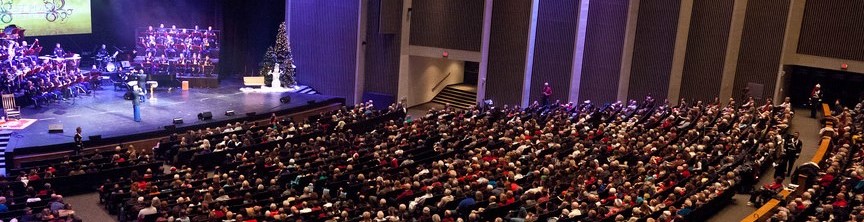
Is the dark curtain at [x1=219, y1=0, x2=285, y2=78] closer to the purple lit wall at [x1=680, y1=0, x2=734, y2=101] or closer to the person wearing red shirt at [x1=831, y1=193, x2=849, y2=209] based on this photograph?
the purple lit wall at [x1=680, y1=0, x2=734, y2=101]

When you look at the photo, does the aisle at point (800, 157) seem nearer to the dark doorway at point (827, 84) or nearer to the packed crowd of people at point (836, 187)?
the packed crowd of people at point (836, 187)

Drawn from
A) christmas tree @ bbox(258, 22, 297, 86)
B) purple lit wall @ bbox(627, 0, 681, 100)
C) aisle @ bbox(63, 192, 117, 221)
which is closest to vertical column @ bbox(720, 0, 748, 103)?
purple lit wall @ bbox(627, 0, 681, 100)

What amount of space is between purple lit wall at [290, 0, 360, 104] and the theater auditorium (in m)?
0.07

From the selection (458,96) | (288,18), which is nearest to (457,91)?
(458,96)

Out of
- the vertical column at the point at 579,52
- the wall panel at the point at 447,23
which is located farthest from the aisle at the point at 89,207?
the vertical column at the point at 579,52

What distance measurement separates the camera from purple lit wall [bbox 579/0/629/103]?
2750 centimetres

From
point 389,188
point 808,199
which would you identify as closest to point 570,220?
point 389,188

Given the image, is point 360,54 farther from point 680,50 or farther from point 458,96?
point 680,50

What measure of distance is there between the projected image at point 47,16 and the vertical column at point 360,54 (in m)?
8.77

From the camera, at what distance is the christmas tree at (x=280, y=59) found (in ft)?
93.8

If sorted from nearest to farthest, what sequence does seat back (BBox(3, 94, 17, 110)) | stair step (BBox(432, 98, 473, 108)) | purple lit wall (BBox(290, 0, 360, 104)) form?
seat back (BBox(3, 94, 17, 110)), purple lit wall (BBox(290, 0, 360, 104)), stair step (BBox(432, 98, 473, 108))

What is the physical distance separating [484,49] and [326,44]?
222 inches

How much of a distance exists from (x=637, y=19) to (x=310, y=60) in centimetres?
1146

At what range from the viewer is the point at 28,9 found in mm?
24594
